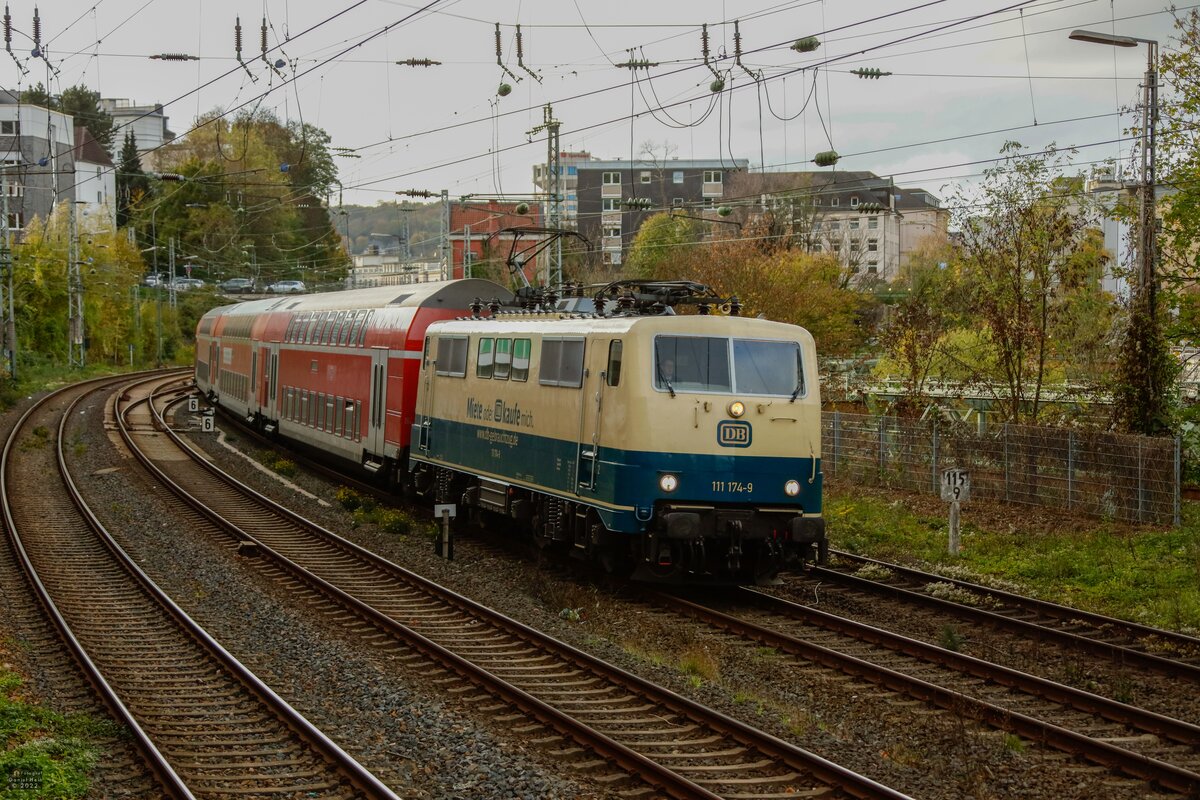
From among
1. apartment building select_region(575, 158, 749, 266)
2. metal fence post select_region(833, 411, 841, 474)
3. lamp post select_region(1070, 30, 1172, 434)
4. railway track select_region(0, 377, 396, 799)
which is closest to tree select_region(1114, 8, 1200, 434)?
lamp post select_region(1070, 30, 1172, 434)

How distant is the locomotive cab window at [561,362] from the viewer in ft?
52.7

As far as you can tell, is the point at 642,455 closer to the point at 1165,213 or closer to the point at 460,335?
the point at 460,335

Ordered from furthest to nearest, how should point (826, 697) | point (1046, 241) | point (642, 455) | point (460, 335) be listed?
point (1046, 241) → point (460, 335) → point (642, 455) → point (826, 697)

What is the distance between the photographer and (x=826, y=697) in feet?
37.9

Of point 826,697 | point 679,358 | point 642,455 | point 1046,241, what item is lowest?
point 826,697

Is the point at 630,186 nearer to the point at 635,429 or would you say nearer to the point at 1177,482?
the point at 1177,482

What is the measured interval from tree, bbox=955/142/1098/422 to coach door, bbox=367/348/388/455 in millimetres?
11019

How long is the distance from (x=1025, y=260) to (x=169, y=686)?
16698 millimetres

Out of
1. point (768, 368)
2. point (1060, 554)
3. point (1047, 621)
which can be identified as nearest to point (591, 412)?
point (768, 368)

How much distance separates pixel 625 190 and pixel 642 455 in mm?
90244

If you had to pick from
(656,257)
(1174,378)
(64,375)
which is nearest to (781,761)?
(1174,378)

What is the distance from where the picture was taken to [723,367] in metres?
14.9

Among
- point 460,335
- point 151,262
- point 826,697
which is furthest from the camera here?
point 151,262

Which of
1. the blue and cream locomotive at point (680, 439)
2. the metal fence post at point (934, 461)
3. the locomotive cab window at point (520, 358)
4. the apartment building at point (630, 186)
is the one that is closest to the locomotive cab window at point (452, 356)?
the locomotive cab window at point (520, 358)
